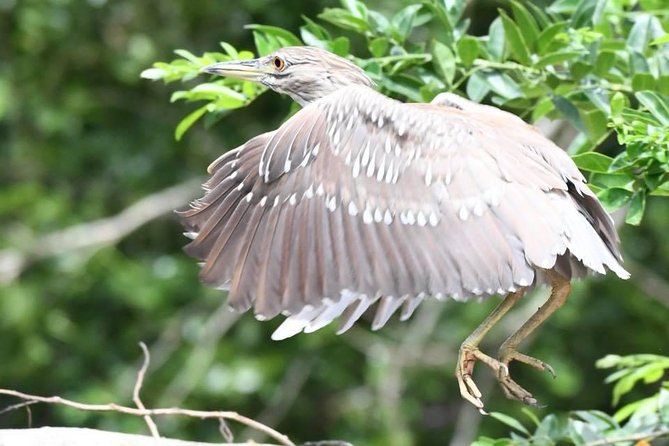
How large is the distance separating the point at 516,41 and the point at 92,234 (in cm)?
385

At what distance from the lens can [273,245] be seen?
328 centimetres

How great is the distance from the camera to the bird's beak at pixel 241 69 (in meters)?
4.00

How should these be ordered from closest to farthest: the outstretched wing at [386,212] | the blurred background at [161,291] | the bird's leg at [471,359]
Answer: the outstretched wing at [386,212]
the bird's leg at [471,359]
the blurred background at [161,291]

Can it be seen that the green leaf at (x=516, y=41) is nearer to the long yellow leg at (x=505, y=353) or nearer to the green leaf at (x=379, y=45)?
the green leaf at (x=379, y=45)

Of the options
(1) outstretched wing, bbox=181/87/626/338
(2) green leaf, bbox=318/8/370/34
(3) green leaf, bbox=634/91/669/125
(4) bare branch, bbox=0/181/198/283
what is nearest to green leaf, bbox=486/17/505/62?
(2) green leaf, bbox=318/8/370/34

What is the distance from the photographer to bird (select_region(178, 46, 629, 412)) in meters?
3.14

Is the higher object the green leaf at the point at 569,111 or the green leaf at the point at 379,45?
the green leaf at the point at 379,45

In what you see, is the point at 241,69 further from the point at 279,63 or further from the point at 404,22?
the point at 404,22

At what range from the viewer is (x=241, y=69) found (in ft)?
13.4

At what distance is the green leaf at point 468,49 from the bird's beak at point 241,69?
2.03 ft

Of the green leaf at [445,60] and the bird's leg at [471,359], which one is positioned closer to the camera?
the bird's leg at [471,359]

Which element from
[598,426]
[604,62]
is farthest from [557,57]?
[598,426]

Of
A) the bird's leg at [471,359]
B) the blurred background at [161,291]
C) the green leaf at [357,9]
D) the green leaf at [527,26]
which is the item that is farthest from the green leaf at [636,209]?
the blurred background at [161,291]

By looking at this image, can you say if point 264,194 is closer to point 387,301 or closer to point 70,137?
point 387,301
